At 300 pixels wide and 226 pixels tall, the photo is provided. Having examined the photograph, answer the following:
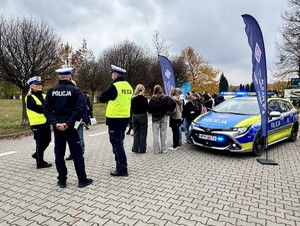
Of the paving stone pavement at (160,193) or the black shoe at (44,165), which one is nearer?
the paving stone pavement at (160,193)

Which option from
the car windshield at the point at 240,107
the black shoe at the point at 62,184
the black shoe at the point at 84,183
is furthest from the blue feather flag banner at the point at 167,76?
the black shoe at the point at 62,184

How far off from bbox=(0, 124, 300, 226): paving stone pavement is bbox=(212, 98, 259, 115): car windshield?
1386 mm

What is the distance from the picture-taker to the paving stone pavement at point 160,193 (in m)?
3.15

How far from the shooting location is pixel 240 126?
238 inches

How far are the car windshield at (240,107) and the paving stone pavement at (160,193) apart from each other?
54.6 inches

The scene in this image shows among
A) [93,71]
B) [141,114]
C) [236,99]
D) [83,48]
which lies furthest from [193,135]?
[83,48]

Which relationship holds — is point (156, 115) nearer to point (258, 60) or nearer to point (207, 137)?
point (207, 137)

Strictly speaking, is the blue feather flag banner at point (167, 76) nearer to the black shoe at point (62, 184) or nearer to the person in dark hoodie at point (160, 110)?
the person in dark hoodie at point (160, 110)

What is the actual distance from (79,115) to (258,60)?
430 cm

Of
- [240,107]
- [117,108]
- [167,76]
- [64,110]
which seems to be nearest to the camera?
[64,110]

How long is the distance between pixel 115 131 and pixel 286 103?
6.44m

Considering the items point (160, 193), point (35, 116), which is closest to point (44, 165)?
point (35, 116)

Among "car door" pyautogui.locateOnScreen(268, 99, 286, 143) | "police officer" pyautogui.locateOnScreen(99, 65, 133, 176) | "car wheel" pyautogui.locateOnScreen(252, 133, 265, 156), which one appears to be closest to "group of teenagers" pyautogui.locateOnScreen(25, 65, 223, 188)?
"police officer" pyautogui.locateOnScreen(99, 65, 133, 176)

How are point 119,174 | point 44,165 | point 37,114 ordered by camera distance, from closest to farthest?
point 119,174
point 37,114
point 44,165
